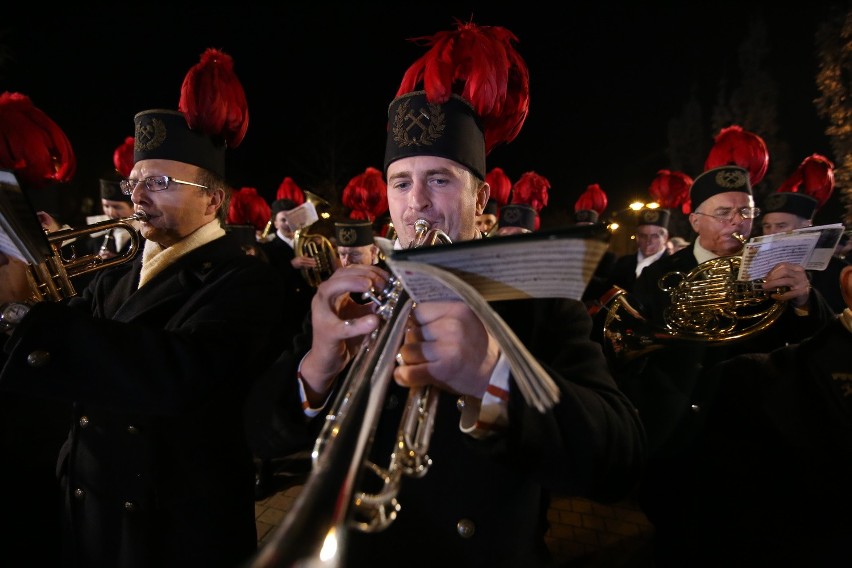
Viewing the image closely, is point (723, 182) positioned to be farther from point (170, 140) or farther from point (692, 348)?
point (170, 140)

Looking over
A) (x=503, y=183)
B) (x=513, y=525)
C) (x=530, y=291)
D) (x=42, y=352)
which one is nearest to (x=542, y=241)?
(x=530, y=291)

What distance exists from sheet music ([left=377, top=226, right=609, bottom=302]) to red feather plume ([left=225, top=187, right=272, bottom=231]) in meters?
9.64

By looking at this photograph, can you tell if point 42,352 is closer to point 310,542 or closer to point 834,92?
point 310,542

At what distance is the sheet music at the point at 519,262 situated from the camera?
0.82 m

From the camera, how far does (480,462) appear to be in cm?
157

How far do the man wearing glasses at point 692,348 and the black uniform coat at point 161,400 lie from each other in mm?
3250

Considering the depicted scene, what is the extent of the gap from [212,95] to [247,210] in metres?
7.62

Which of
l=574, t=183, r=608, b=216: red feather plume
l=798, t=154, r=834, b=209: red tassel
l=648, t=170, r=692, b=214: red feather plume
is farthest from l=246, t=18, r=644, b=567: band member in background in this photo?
l=574, t=183, r=608, b=216: red feather plume

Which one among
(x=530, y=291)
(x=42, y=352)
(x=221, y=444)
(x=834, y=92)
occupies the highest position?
(x=834, y=92)

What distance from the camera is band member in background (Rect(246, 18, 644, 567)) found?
1199 millimetres

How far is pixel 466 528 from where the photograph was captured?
1518 millimetres

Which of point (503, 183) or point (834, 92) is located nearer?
point (834, 92)

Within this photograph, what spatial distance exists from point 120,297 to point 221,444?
1.10 m

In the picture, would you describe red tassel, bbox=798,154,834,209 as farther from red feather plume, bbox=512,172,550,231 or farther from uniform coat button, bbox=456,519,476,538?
uniform coat button, bbox=456,519,476,538
